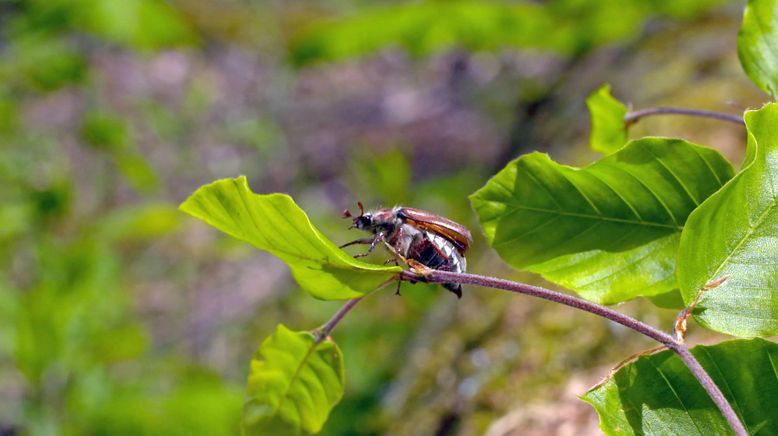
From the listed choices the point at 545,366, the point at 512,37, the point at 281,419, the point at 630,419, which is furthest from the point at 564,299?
the point at 512,37

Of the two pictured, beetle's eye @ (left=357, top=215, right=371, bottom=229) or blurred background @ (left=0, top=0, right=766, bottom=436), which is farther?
blurred background @ (left=0, top=0, right=766, bottom=436)

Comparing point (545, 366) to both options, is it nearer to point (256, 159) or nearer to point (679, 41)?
point (679, 41)

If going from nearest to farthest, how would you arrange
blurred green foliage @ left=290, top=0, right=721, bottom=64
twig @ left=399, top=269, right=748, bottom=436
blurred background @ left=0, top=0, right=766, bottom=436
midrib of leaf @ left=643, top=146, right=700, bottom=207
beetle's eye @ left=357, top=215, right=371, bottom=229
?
twig @ left=399, top=269, right=748, bottom=436
midrib of leaf @ left=643, top=146, right=700, bottom=207
beetle's eye @ left=357, top=215, right=371, bottom=229
blurred background @ left=0, top=0, right=766, bottom=436
blurred green foliage @ left=290, top=0, right=721, bottom=64

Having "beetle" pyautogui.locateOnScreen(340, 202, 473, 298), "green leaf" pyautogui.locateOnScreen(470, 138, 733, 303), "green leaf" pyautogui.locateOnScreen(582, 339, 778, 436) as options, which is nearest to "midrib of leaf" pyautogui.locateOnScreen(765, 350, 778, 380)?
"green leaf" pyautogui.locateOnScreen(582, 339, 778, 436)

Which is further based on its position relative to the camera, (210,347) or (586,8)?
(210,347)

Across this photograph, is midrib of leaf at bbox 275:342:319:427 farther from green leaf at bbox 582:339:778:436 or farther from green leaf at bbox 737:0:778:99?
green leaf at bbox 737:0:778:99

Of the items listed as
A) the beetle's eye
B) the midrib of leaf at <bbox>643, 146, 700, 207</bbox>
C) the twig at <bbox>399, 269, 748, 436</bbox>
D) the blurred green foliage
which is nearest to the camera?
the twig at <bbox>399, 269, 748, 436</bbox>
